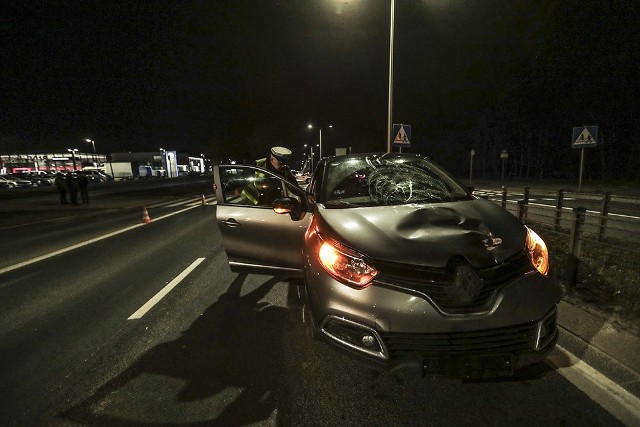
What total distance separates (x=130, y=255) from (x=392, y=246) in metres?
6.52

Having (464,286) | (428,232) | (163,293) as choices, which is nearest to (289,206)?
(428,232)

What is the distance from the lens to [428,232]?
2584mm

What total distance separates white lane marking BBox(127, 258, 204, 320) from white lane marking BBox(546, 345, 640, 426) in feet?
14.1

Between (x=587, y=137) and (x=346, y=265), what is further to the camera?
(x=587, y=137)

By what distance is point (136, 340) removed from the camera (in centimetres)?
354

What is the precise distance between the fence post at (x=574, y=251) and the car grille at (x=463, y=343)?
2.58m

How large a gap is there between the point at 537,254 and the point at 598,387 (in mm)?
1062

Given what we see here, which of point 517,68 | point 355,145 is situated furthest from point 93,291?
point 355,145

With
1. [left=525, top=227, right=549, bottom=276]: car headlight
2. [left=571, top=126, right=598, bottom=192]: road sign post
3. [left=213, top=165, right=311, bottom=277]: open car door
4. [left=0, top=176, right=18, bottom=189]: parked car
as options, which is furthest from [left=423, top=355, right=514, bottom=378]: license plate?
[left=0, top=176, right=18, bottom=189]: parked car

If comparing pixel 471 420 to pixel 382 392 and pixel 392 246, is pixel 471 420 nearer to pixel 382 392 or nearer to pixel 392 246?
pixel 382 392

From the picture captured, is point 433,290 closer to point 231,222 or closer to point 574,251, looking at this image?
point 231,222

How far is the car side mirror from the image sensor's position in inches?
141

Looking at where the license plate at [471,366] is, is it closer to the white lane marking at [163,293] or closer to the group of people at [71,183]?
the white lane marking at [163,293]

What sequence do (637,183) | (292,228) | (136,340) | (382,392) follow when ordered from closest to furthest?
(382,392) → (136,340) → (292,228) → (637,183)
